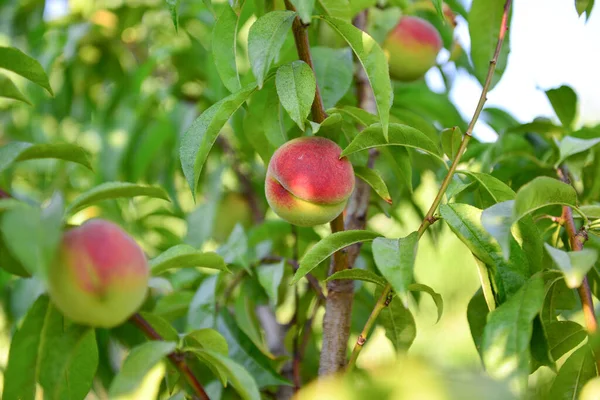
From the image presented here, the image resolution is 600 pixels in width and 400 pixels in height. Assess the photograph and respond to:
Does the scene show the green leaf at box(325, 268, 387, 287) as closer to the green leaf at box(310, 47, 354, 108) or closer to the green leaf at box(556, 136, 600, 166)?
the green leaf at box(310, 47, 354, 108)

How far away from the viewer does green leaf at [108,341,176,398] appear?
0.56 meters

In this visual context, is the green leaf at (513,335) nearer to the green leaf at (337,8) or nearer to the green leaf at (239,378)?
the green leaf at (239,378)

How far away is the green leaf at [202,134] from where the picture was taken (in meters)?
0.70

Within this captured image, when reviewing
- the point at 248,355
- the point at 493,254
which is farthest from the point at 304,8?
the point at 248,355

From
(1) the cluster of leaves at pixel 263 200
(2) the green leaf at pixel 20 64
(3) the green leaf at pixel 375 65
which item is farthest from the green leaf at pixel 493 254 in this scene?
(2) the green leaf at pixel 20 64

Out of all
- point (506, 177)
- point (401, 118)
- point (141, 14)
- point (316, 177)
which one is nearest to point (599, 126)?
point (506, 177)

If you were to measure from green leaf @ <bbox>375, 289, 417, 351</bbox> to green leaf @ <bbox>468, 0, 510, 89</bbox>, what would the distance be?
294mm

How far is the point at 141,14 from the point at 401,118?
0.92 meters

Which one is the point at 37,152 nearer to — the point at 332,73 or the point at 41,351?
the point at 41,351

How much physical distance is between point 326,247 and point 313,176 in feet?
0.26

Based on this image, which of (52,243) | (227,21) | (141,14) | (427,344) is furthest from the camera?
(427,344)

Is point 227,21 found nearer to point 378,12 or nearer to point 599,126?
point 378,12

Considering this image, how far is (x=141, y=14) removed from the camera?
5.72 ft

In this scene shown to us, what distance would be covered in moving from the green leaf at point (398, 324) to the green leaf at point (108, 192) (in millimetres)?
304
